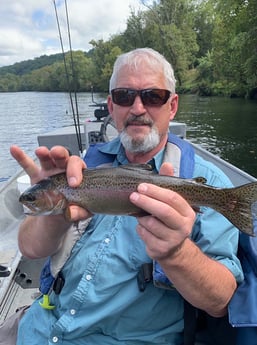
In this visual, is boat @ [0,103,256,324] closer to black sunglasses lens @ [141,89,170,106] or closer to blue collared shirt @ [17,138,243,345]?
blue collared shirt @ [17,138,243,345]

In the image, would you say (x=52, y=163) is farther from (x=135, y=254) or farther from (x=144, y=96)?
(x=144, y=96)

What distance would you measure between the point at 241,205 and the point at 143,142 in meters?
0.87

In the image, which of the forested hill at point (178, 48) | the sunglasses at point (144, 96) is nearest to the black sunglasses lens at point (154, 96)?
the sunglasses at point (144, 96)

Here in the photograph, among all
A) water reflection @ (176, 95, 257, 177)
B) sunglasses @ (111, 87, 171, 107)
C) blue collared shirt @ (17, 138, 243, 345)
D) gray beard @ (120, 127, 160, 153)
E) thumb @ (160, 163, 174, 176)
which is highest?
sunglasses @ (111, 87, 171, 107)

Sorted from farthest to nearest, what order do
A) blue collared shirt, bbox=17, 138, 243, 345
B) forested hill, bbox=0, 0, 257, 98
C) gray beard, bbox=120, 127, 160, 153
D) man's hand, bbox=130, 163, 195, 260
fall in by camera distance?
1. forested hill, bbox=0, 0, 257, 98
2. gray beard, bbox=120, 127, 160, 153
3. blue collared shirt, bbox=17, 138, 243, 345
4. man's hand, bbox=130, 163, 195, 260

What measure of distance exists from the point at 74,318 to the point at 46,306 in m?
0.28

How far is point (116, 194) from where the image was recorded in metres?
1.68

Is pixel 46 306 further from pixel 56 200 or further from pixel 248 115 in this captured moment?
pixel 248 115

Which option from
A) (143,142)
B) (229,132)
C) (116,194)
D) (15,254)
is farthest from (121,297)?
(229,132)

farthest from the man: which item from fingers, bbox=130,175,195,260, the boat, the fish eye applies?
the boat

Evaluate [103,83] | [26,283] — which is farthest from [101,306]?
[103,83]

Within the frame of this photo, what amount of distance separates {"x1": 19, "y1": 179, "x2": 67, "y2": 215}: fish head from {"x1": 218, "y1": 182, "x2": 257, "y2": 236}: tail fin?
0.78 m

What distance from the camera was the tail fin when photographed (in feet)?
5.61

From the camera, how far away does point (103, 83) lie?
200 feet
